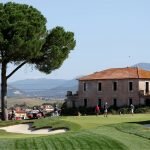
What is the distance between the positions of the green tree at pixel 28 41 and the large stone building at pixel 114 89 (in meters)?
26.2

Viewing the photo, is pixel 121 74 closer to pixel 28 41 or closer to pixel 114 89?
pixel 114 89

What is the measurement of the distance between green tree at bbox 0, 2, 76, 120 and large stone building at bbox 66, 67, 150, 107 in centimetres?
2623

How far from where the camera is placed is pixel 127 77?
99375mm

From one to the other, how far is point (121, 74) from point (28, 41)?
38816 millimetres

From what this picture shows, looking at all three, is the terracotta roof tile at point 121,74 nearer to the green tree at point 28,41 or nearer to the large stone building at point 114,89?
the large stone building at point 114,89

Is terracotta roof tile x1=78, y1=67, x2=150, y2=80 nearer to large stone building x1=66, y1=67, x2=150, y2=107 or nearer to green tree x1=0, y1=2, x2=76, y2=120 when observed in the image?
large stone building x1=66, y1=67, x2=150, y2=107

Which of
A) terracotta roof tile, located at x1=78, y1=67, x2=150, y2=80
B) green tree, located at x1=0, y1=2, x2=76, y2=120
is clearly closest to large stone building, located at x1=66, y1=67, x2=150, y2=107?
terracotta roof tile, located at x1=78, y1=67, x2=150, y2=80

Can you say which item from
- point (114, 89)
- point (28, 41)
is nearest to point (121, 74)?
point (114, 89)

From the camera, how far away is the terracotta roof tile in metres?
99.7

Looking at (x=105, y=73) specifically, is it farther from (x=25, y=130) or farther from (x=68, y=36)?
(x=25, y=130)

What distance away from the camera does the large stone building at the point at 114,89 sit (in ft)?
321

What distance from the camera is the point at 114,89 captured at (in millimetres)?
100375

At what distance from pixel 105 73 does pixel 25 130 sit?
5357 cm

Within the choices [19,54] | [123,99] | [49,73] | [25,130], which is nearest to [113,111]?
[123,99]
